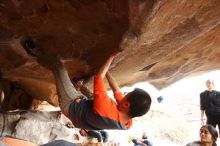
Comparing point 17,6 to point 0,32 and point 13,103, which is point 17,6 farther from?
point 13,103

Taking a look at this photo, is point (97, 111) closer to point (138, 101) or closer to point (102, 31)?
point (138, 101)

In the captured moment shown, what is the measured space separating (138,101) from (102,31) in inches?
43.5

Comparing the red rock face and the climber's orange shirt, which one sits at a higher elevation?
the red rock face

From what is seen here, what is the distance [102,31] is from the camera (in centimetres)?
410

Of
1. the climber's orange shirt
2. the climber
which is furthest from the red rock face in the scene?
the climber's orange shirt

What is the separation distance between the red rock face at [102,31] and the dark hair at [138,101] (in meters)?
0.77

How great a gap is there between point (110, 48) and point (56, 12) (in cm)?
90

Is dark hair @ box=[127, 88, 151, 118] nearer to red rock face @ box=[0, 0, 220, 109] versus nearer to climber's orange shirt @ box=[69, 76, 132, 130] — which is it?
climber's orange shirt @ box=[69, 76, 132, 130]

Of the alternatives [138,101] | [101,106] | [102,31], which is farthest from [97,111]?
[102,31]

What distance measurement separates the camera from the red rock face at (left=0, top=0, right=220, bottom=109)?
3615mm

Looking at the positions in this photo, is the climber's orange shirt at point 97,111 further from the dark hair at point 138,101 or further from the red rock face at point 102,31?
the red rock face at point 102,31

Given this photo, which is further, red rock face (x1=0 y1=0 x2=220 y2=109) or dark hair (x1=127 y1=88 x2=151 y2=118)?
red rock face (x1=0 y1=0 x2=220 y2=109)

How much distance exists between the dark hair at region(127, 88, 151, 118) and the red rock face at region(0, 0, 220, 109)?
2.53 ft

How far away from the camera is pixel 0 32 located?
163 inches
